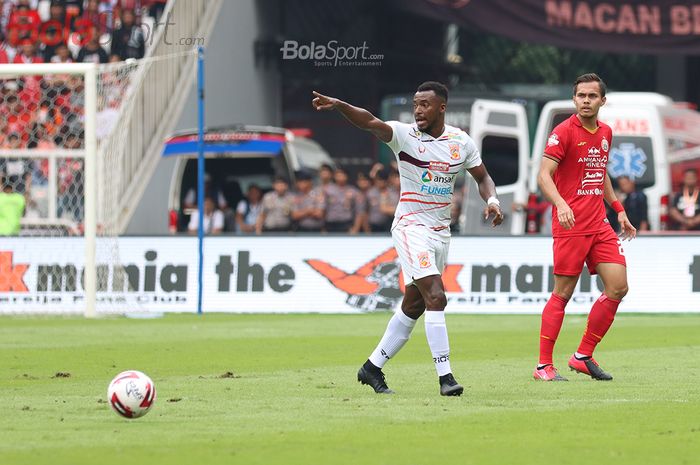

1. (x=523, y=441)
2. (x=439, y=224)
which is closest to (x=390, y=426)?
(x=523, y=441)

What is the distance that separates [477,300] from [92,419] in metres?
12.6

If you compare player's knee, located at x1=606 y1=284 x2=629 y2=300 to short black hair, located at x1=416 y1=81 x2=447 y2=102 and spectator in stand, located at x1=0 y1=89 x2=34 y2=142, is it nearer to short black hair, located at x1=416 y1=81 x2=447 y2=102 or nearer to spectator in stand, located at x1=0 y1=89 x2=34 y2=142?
short black hair, located at x1=416 y1=81 x2=447 y2=102

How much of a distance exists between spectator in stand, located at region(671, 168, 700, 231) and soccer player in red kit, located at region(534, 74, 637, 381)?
12866 mm

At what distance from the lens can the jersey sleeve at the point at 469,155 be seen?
10.9 metres

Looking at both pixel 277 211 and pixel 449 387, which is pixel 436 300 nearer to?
pixel 449 387

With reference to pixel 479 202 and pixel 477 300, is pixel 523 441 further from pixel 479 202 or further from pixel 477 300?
pixel 479 202

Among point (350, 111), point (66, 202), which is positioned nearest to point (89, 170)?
point (66, 202)

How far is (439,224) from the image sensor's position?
10.9m

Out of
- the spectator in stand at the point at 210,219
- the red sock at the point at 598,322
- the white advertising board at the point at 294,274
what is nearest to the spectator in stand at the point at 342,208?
the spectator in stand at the point at 210,219

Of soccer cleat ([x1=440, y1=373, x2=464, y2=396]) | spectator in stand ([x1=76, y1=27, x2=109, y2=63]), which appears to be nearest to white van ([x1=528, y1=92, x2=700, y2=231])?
spectator in stand ([x1=76, y1=27, x2=109, y2=63])

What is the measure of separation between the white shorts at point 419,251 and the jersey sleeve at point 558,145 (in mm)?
1320

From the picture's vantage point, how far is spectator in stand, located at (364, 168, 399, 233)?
84.5 ft

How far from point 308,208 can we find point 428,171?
49.5 ft

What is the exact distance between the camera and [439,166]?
1079 cm
